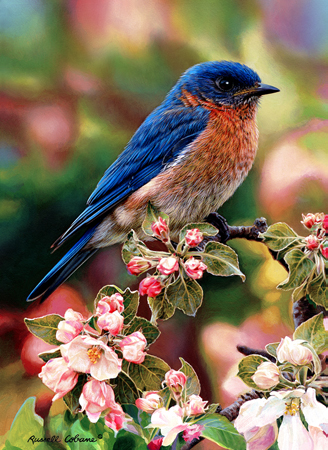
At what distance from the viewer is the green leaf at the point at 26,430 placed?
94 centimetres

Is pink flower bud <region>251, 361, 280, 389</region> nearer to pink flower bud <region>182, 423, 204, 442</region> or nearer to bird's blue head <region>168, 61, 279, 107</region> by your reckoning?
pink flower bud <region>182, 423, 204, 442</region>

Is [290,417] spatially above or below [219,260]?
below

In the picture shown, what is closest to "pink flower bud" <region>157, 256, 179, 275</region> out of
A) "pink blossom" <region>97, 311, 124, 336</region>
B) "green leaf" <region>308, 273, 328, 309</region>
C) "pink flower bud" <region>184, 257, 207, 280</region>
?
"pink flower bud" <region>184, 257, 207, 280</region>

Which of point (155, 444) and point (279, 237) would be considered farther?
point (279, 237)

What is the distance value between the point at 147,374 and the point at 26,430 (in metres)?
0.34

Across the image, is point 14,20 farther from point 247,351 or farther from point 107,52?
point 247,351

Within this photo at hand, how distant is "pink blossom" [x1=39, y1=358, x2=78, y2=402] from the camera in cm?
82

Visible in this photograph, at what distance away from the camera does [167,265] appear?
89cm

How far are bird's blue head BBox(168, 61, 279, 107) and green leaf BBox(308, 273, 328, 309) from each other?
1.75 ft

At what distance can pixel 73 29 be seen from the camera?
3.46ft

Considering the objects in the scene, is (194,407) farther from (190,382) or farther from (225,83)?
(225,83)

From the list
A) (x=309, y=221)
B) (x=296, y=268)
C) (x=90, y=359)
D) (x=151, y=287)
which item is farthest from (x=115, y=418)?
(x=309, y=221)

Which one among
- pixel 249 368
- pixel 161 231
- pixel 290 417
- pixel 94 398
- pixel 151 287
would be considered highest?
pixel 161 231

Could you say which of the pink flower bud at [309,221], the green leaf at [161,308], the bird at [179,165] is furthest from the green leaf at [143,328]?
the pink flower bud at [309,221]
